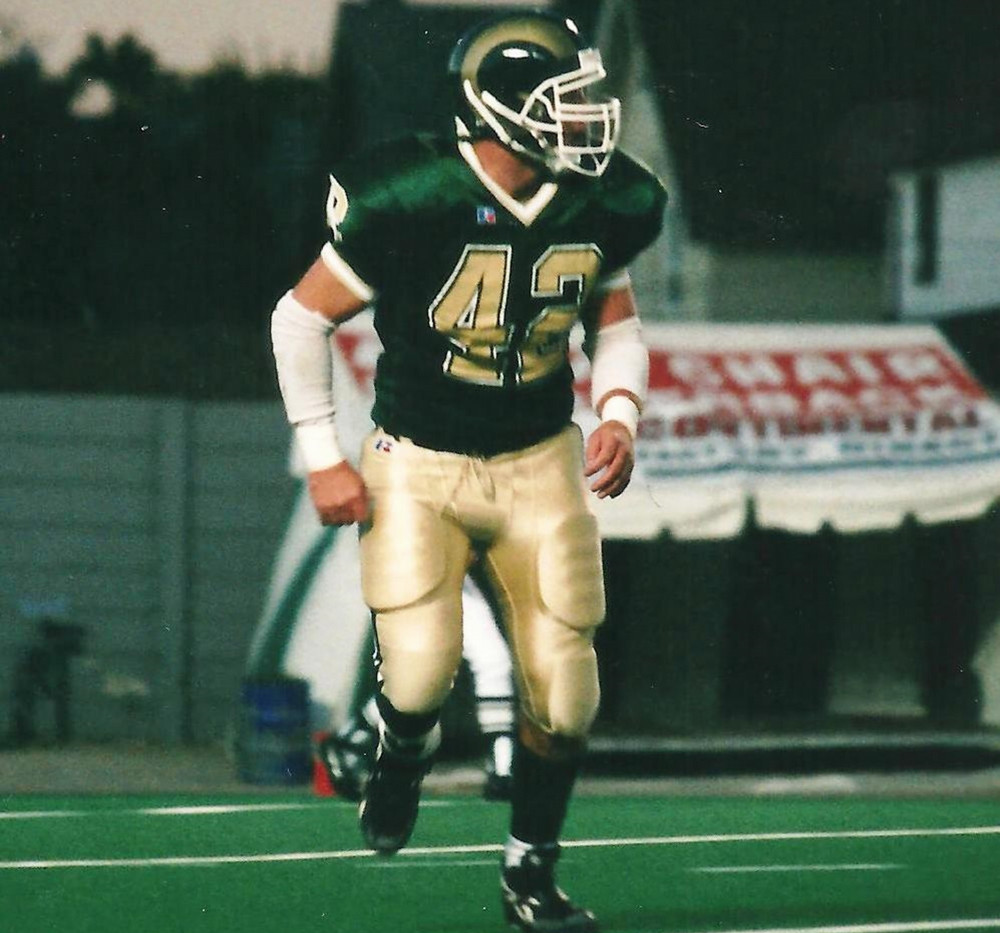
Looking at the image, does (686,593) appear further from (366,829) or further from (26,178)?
(366,829)

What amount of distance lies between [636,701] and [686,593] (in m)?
0.83

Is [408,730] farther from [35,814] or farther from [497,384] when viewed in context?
[35,814]

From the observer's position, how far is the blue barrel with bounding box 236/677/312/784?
1229cm

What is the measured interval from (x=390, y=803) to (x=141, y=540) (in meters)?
10.2

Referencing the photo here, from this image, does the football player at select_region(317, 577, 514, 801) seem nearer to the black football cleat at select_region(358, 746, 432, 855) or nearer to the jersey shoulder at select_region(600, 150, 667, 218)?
the black football cleat at select_region(358, 746, 432, 855)

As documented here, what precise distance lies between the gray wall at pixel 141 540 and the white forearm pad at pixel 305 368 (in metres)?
10.2

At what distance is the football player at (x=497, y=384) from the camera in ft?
16.6

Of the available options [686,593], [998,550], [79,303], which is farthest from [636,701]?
[79,303]

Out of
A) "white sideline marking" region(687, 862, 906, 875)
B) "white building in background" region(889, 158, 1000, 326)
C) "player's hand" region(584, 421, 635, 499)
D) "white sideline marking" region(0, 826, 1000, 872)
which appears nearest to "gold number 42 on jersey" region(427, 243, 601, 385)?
"player's hand" region(584, 421, 635, 499)

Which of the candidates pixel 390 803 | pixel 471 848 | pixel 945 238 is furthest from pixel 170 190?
pixel 390 803

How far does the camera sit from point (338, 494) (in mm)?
5098

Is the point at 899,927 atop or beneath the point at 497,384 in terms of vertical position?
beneath

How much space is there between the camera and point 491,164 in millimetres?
5105

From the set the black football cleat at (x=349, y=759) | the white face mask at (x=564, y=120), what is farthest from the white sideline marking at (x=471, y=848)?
the white face mask at (x=564, y=120)
